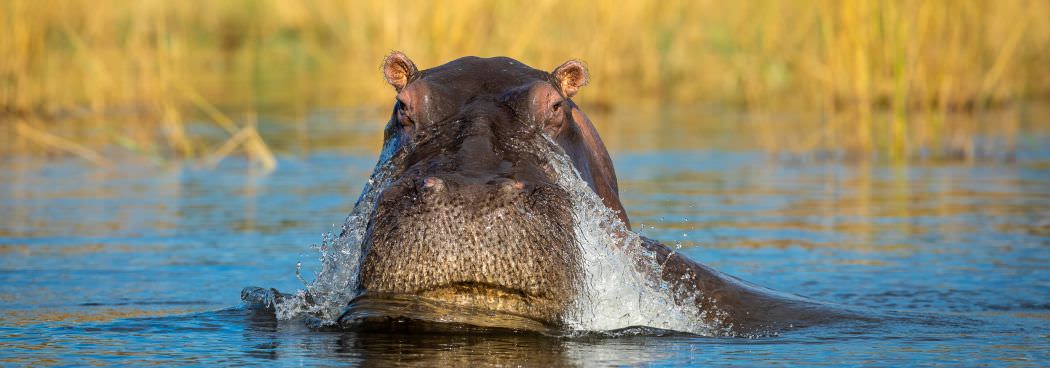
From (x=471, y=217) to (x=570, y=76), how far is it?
1.12 meters

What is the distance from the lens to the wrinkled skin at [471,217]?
4109 mm

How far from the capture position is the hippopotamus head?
13.5ft

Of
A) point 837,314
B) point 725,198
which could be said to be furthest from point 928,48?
point 837,314

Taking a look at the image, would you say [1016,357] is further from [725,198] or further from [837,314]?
[725,198]

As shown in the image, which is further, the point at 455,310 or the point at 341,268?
the point at 341,268

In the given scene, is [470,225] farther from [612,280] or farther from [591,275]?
[612,280]

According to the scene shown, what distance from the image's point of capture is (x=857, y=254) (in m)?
7.36

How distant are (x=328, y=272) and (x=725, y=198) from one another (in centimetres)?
504

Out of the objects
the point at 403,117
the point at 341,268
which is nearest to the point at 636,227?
the point at 341,268

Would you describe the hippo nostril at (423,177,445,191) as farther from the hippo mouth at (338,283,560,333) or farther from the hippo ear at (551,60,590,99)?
the hippo ear at (551,60,590,99)

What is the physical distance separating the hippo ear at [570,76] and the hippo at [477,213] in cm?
4

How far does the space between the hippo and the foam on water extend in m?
0.01

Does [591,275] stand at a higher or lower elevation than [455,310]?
higher

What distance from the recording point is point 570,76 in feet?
16.7
